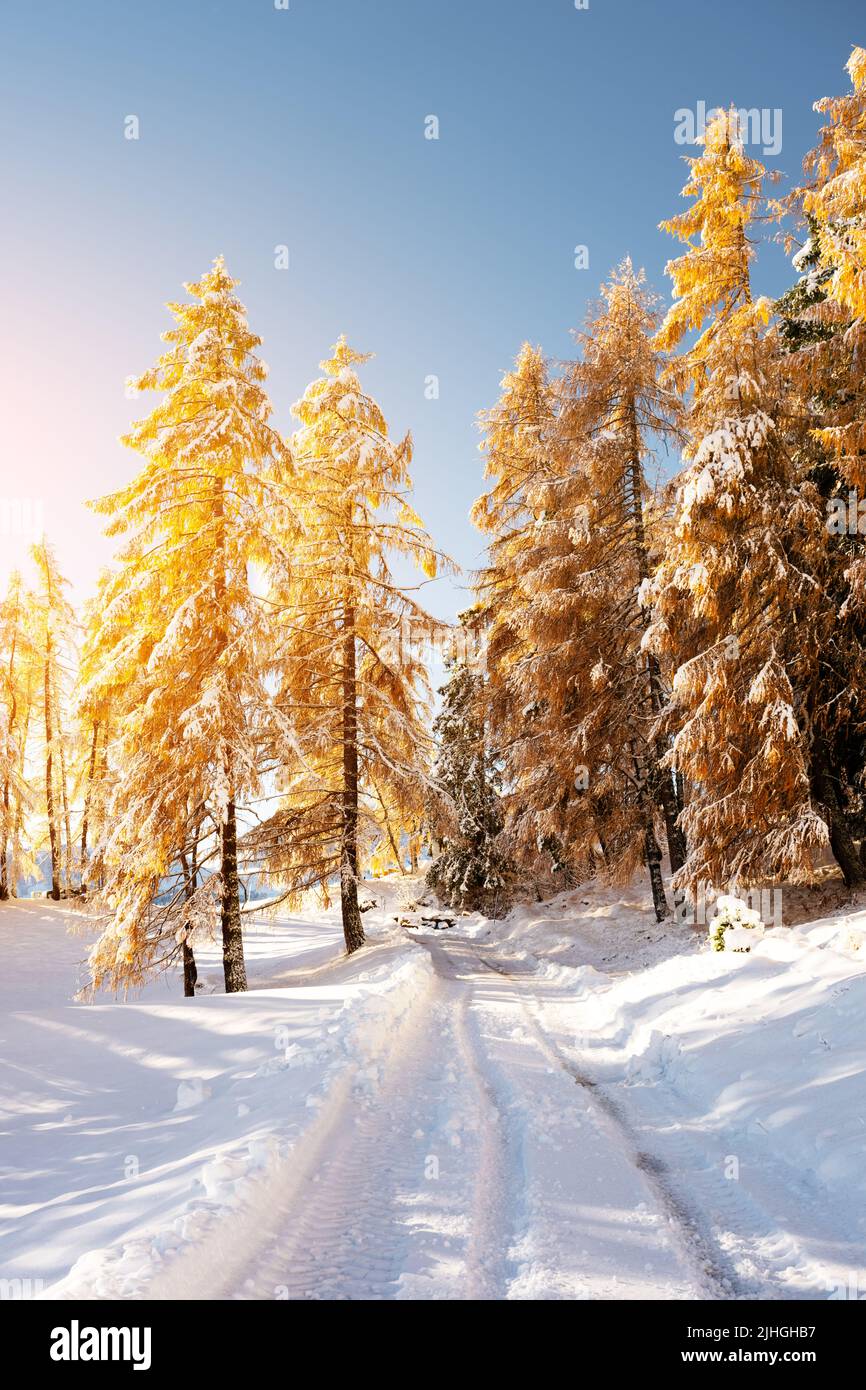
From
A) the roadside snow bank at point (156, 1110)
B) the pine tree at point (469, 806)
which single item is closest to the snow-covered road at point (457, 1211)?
the roadside snow bank at point (156, 1110)

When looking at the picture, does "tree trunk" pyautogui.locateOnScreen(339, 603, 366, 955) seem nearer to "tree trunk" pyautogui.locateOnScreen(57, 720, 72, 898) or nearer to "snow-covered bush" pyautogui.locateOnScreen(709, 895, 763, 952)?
"snow-covered bush" pyautogui.locateOnScreen(709, 895, 763, 952)

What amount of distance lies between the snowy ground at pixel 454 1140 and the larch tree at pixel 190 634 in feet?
9.70

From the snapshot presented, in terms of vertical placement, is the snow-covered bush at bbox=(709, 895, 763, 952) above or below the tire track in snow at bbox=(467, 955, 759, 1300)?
above

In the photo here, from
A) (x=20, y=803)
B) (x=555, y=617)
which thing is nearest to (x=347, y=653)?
(x=555, y=617)

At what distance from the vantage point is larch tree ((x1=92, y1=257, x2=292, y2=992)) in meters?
11.8

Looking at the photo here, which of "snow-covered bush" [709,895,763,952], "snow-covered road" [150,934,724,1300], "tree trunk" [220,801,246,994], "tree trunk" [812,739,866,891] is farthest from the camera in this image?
"tree trunk" [220,801,246,994]

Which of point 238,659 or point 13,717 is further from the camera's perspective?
point 13,717

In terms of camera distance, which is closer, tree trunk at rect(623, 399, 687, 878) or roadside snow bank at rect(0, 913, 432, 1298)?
roadside snow bank at rect(0, 913, 432, 1298)

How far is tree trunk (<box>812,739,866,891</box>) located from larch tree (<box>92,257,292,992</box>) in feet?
33.2

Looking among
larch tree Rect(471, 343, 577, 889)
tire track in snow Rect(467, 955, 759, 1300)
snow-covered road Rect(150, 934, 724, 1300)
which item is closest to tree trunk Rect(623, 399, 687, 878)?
larch tree Rect(471, 343, 577, 889)

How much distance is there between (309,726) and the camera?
1544 centimetres

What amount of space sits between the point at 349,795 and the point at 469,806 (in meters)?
9.65

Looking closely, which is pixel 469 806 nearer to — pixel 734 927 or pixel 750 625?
pixel 750 625

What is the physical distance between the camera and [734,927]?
32.3 ft
